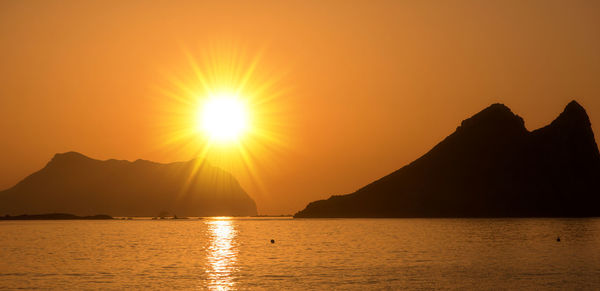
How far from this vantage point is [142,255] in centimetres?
10694

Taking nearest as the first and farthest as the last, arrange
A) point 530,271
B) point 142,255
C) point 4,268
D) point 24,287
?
point 24,287, point 530,271, point 4,268, point 142,255

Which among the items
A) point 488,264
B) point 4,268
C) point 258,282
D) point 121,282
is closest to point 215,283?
point 258,282

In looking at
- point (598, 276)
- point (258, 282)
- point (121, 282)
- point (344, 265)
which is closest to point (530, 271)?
point (598, 276)

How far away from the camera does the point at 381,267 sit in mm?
84125

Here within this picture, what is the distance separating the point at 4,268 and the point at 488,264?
2496 inches

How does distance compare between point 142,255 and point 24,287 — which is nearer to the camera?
point 24,287

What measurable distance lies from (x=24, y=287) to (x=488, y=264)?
57367 mm

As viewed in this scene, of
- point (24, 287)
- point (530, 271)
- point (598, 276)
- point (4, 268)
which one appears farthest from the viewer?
point (4, 268)

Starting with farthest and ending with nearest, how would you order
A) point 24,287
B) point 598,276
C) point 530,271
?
point 530,271, point 598,276, point 24,287

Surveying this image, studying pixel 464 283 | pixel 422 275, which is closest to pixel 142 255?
pixel 422 275

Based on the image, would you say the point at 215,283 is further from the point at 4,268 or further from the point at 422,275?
the point at 4,268

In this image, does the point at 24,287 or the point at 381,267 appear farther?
the point at 381,267

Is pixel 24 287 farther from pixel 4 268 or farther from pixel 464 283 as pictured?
pixel 464 283

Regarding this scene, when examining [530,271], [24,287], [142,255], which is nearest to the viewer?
[24,287]
